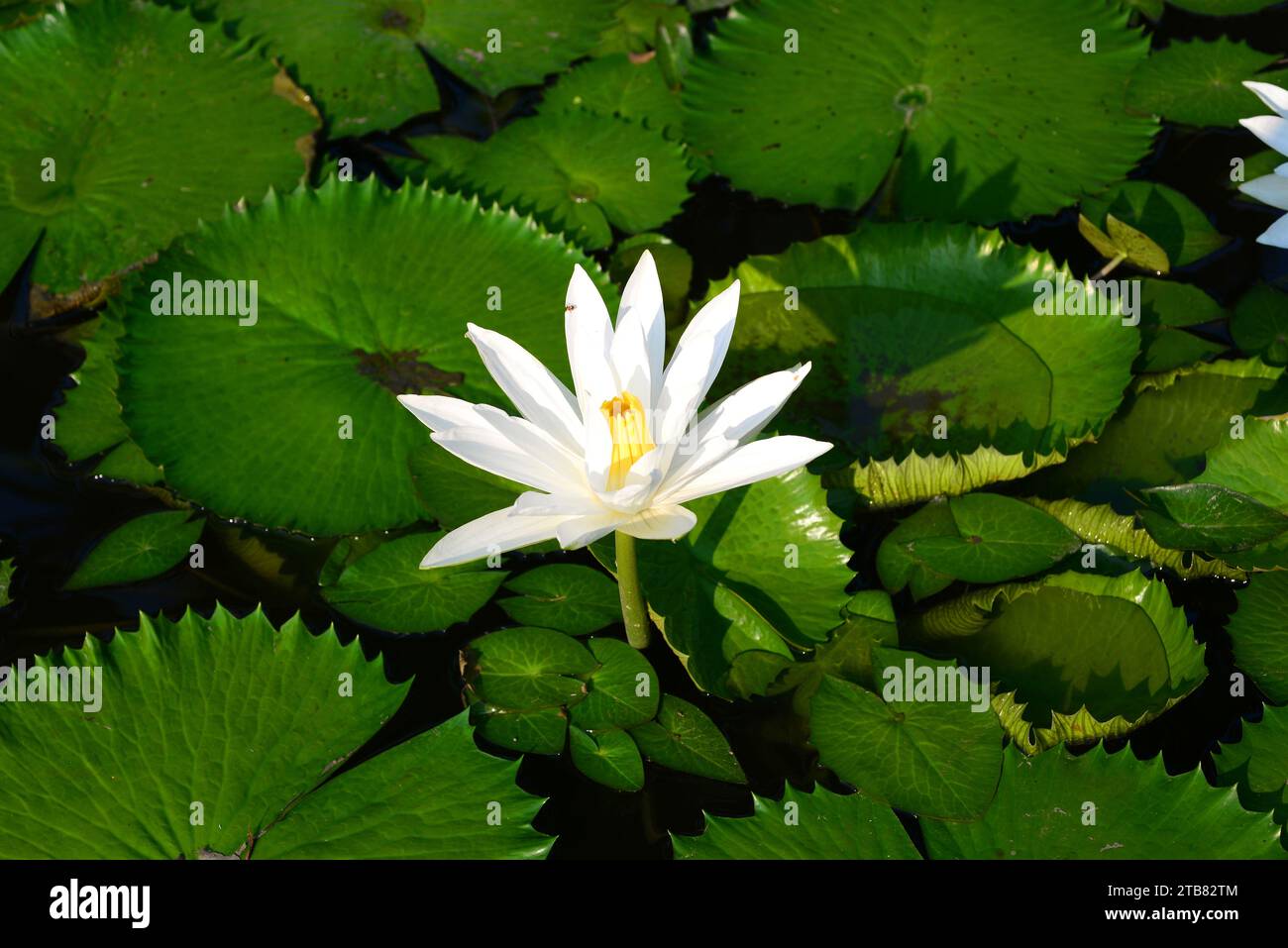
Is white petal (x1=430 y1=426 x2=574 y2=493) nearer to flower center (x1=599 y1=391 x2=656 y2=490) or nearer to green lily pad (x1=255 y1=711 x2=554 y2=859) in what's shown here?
flower center (x1=599 y1=391 x2=656 y2=490)

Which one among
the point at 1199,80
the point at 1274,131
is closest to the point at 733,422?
the point at 1274,131

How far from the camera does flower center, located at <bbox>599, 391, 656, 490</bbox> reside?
1.87 m

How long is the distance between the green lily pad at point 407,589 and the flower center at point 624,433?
29.9 inches

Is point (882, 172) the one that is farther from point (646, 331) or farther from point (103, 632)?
point (103, 632)

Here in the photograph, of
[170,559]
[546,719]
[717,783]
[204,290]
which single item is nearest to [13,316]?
[204,290]

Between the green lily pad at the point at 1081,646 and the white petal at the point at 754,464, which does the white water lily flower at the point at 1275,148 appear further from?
the white petal at the point at 754,464

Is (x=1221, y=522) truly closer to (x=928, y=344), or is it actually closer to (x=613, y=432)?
(x=928, y=344)

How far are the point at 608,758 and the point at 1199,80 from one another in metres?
3.07

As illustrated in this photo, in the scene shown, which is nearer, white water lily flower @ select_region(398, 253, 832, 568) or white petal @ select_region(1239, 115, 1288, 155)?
white water lily flower @ select_region(398, 253, 832, 568)

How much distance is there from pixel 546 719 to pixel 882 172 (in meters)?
2.09

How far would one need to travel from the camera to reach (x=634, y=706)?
2320 mm

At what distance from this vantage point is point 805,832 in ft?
6.86

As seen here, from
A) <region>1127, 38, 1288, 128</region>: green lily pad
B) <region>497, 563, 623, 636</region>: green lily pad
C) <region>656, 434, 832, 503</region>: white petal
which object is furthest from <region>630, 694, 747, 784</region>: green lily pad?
<region>1127, 38, 1288, 128</region>: green lily pad

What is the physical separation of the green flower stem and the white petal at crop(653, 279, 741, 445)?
0.23 metres
